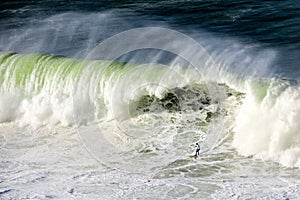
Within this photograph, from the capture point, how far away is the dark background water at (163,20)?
26609 millimetres

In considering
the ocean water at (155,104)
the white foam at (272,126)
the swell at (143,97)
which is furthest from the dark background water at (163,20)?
the white foam at (272,126)

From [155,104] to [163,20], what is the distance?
9518 mm

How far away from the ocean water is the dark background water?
0.08m

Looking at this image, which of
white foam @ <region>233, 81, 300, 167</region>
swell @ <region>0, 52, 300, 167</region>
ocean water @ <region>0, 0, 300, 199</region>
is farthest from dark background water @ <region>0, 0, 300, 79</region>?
white foam @ <region>233, 81, 300, 167</region>

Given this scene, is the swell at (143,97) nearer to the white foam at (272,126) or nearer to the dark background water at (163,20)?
the white foam at (272,126)

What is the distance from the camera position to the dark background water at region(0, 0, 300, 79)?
26609 mm

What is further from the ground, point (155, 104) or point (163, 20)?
point (163, 20)

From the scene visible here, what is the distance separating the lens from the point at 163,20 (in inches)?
1172

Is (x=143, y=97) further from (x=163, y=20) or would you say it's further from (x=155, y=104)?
(x=163, y=20)

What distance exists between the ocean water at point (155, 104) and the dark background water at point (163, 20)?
0.27 ft

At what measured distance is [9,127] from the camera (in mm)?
21484

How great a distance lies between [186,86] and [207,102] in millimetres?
962

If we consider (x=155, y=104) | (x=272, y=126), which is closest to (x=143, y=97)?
(x=155, y=104)

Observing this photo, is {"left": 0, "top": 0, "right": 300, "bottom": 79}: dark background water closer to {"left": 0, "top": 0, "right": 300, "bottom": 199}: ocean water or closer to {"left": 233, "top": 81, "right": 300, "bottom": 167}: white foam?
{"left": 0, "top": 0, "right": 300, "bottom": 199}: ocean water
